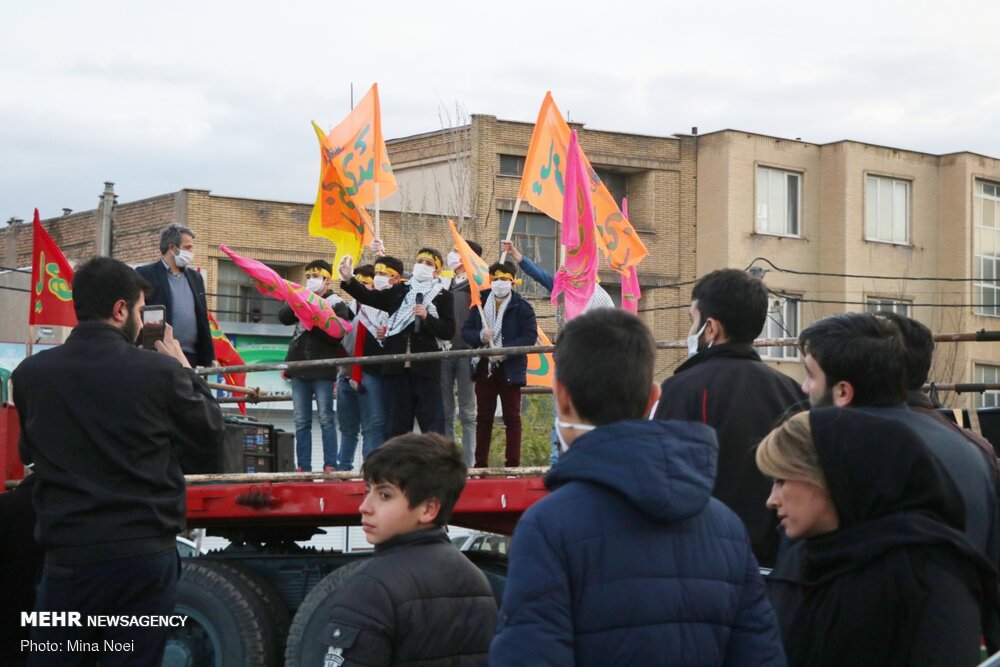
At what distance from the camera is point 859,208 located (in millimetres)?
44500

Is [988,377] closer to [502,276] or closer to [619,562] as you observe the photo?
[502,276]

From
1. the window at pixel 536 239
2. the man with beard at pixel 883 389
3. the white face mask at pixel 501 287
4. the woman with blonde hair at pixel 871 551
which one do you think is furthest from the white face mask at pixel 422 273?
the window at pixel 536 239

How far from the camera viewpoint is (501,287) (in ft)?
36.0

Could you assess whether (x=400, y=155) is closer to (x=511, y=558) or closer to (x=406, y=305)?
(x=406, y=305)

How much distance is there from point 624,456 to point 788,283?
42.2 meters

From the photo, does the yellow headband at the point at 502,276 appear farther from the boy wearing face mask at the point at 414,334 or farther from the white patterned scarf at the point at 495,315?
the boy wearing face mask at the point at 414,334

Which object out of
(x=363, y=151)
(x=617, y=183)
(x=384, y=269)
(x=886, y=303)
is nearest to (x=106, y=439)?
(x=384, y=269)

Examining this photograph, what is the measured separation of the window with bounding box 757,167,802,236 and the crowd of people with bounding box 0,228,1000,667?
38520mm

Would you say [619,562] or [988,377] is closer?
[619,562]

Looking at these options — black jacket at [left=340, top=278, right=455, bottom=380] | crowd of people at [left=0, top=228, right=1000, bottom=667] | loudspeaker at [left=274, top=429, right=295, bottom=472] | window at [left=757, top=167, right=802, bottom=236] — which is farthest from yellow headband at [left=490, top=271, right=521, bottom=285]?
window at [left=757, top=167, right=802, bottom=236]

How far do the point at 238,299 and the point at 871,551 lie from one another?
36.9 metres

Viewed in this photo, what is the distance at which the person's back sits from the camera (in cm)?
321

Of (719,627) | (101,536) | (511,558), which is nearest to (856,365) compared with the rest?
(719,627)

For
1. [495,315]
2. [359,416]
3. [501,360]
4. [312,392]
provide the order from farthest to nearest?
[312,392], [359,416], [495,315], [501,360]
